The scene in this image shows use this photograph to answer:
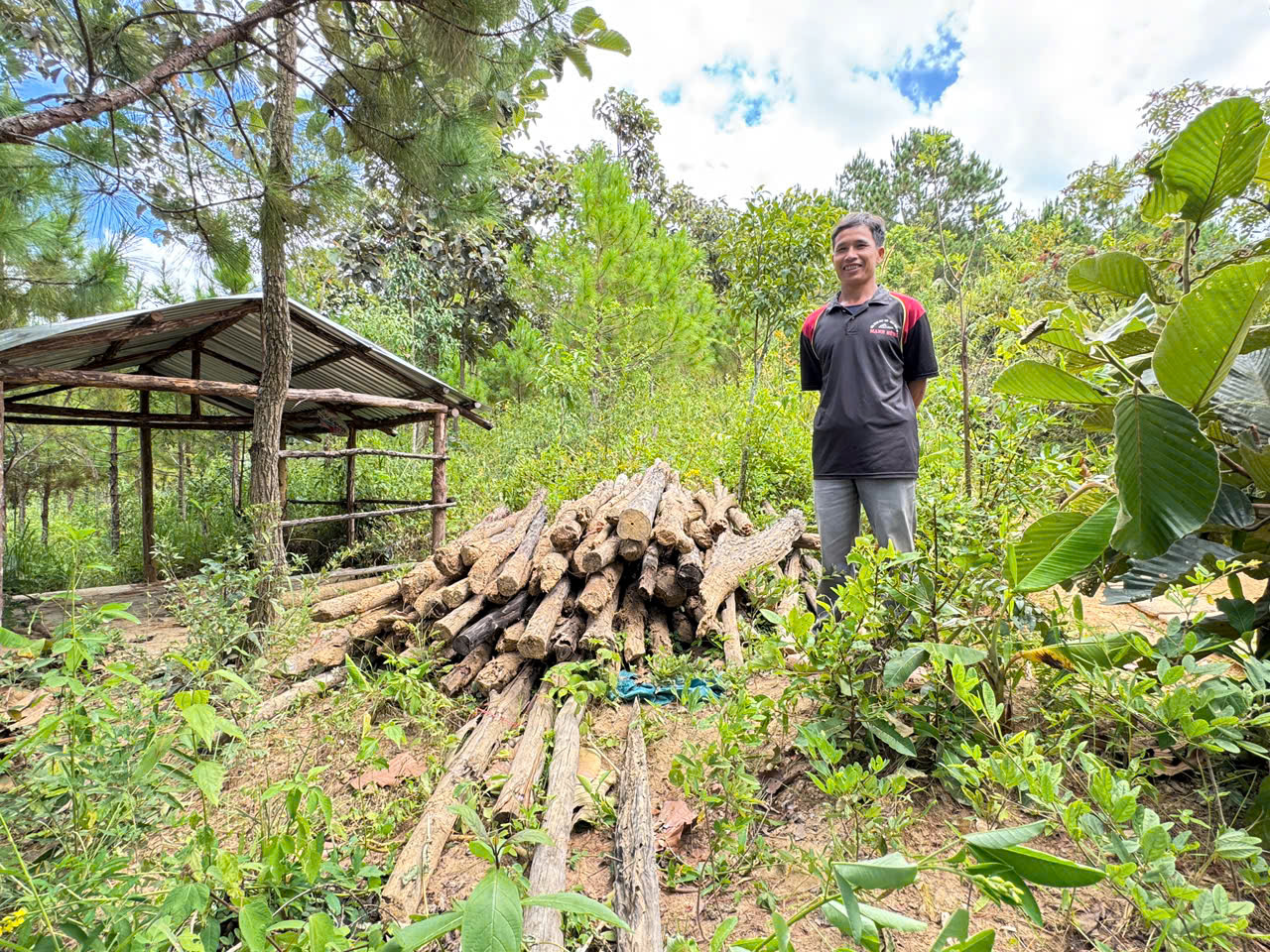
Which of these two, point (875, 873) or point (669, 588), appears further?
Result: point (669, 588)

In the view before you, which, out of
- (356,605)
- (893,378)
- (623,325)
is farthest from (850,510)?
(623,325)

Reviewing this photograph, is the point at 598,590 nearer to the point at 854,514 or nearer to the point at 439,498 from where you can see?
the point at 854,514

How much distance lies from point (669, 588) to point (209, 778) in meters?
2.51

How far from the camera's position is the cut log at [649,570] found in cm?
347

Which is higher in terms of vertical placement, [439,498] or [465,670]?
[439,498]

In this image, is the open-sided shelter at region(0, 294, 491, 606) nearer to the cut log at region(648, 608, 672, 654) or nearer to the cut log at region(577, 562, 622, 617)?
the cut log at region(577, 562, 622, 617)

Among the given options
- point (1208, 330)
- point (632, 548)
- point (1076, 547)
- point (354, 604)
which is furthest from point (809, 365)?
point (354, 604)

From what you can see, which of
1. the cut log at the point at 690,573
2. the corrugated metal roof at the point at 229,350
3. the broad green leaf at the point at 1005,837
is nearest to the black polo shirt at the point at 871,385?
the cut log at the point at 690,573

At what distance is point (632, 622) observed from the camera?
3.45 metres

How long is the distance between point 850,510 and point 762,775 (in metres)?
1.33

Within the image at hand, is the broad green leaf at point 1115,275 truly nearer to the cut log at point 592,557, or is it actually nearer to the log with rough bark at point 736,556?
the log with rough bark at point 736,556

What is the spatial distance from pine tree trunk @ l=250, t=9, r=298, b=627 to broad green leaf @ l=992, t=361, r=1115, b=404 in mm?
3654

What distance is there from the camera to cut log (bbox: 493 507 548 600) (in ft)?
11.3

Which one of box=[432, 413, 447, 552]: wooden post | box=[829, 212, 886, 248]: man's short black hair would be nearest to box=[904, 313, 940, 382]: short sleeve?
box=[829, 212, 886, 248]: man's short black hair
